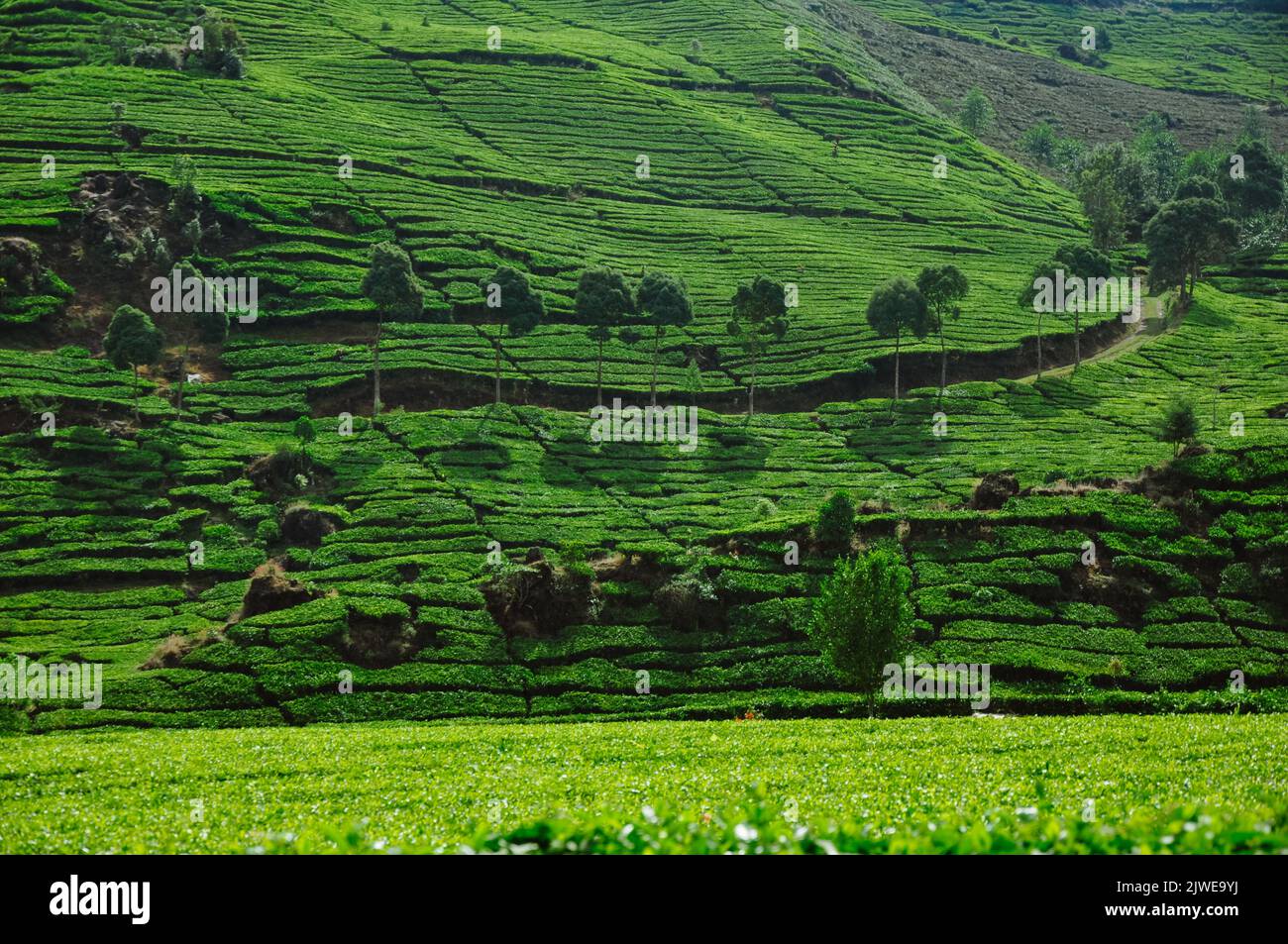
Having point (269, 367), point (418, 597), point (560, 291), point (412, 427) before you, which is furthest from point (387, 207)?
point (418, 597)

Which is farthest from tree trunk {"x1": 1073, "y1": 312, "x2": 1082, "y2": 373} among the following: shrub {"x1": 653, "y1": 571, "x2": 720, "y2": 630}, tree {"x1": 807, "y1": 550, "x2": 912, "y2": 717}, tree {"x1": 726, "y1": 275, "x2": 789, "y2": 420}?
tree {"x1": 807, "y1": 550, "x2": 912, "y2": 717}

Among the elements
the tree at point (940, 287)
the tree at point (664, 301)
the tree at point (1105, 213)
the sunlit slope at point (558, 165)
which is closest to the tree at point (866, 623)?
the tree at point (664, 301)

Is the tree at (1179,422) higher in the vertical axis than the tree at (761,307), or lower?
lower

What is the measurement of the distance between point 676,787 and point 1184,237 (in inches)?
3984

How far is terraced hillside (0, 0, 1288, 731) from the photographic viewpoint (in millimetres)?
43219

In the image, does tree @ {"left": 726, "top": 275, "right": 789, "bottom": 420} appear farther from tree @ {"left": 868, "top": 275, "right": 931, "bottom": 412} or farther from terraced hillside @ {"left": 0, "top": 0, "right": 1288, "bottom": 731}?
tree @ {"left": 868, "top": 275, "right": 931, "bottom": 412}

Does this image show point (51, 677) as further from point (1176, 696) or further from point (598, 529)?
point (1176, 696)

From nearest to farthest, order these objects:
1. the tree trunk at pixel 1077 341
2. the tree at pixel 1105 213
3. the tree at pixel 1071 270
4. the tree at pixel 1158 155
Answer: the tree trunk at pixel 1077 341
the tree at pixel 1071 270
the tree at pixel 1105 213
the tree at pixel 1158 155

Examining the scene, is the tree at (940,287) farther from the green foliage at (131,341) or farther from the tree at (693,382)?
the green foliage at (131,341)

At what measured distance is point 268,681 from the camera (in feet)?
135

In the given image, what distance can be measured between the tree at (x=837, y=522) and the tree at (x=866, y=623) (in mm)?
11424

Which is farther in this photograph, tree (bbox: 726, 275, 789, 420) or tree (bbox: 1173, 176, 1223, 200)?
tree (bbox: 1173, 176, 1223, 200)

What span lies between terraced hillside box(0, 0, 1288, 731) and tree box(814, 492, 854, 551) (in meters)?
0.59

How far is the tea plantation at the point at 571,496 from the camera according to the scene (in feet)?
69.7
